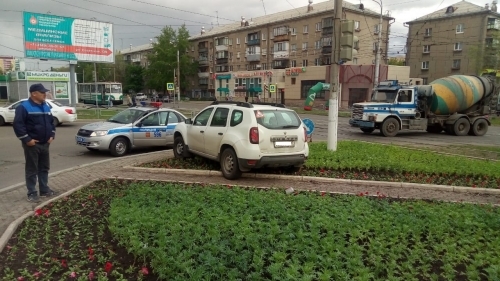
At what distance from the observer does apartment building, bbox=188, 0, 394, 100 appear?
5222cm

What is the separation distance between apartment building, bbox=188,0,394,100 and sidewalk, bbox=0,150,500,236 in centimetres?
4064

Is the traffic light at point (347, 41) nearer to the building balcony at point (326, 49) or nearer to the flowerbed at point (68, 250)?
the flowerbed at point (68, 250)

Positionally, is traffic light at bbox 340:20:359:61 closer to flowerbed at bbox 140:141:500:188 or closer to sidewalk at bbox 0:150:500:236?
flowerbed at bbox 140:141:500:188

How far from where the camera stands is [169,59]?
7981 cm

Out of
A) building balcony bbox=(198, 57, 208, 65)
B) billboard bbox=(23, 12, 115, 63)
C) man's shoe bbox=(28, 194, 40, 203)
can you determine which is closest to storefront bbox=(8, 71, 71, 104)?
billboard bbox=(23, 12, 115, 63)

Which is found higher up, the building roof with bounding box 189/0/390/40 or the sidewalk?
the building roof with bounding box 189/0/390/40

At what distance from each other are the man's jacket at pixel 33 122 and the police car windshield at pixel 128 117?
17.4ft

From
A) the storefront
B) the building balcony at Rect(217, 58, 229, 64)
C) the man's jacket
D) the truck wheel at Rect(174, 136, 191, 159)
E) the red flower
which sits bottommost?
the red flower

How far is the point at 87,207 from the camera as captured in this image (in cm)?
563

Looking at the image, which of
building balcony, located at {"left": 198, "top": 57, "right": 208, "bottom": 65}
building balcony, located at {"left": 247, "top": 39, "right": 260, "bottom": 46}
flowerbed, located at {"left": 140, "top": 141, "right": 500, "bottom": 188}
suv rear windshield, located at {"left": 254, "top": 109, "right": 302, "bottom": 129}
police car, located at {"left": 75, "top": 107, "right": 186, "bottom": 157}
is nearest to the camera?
suv rear windshield, located at {"left": 254, "top": 109, "right": 302, "bottom": 129}

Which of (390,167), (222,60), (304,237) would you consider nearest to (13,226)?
(304,237)

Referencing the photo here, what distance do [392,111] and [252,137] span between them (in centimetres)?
1296

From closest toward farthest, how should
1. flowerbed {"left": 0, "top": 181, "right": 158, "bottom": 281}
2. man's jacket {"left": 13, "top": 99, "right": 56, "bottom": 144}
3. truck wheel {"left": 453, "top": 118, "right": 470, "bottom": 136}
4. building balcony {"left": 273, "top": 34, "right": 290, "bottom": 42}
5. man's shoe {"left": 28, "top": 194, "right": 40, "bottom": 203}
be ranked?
flowerbed {"left": 0, "top": 181, "right": 158, "bottom": 281} < man's jacket {"left": 13, "top": 99, "right": 56, "bottom": 144} < man's shoe {"left": 28, "top": 194, "right": 40, "bottom": 203} < truck wheel {"left": 453, "top": 118, "right": 470, "bottom": 136} < building balcony {"left": 273, "top": 34, "right": 290, "bottom": 42}

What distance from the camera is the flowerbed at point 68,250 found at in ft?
11.7
